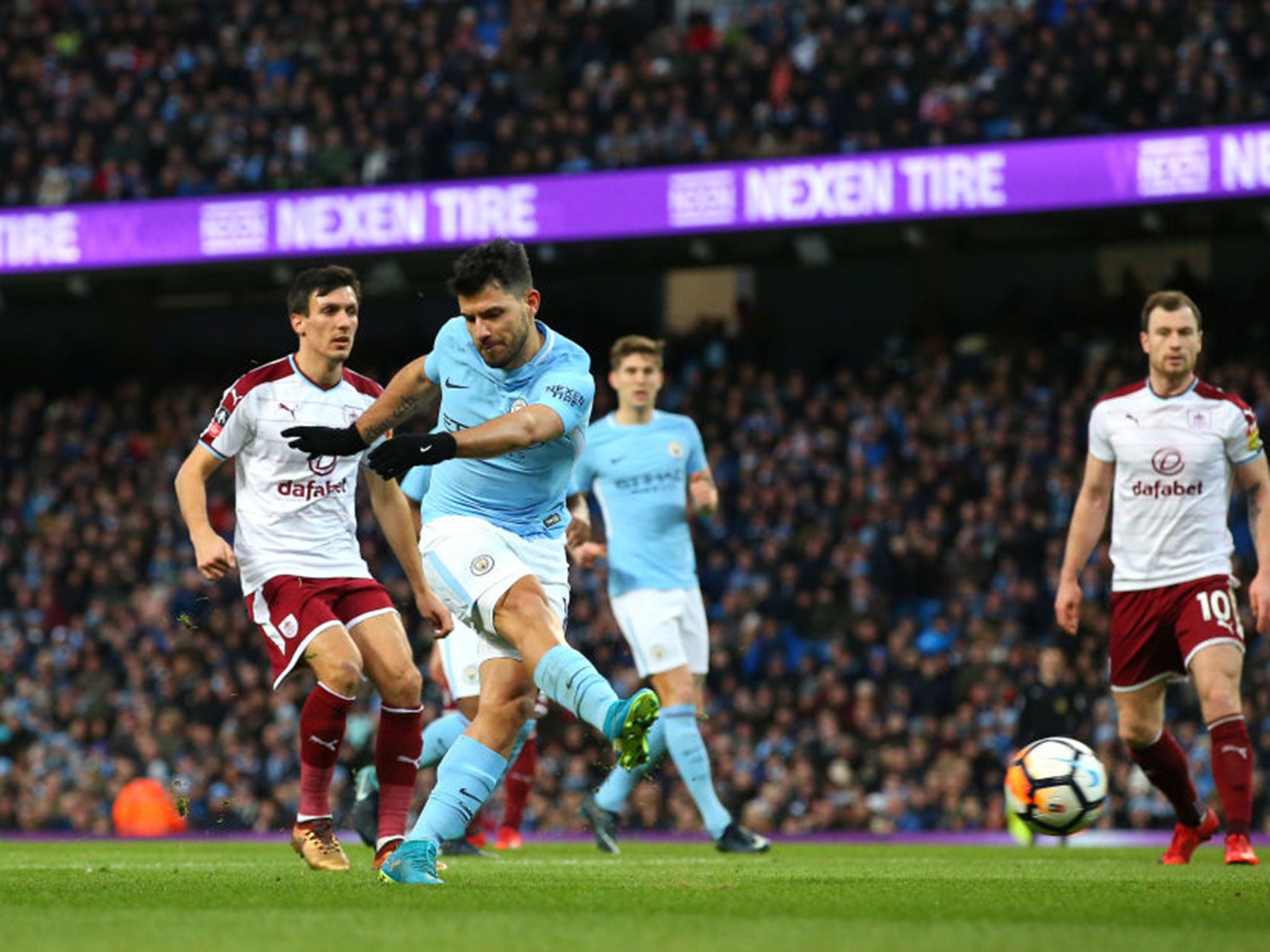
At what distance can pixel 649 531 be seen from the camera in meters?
11.1

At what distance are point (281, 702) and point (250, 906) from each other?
14216 millimetres

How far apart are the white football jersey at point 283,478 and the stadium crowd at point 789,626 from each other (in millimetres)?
6908

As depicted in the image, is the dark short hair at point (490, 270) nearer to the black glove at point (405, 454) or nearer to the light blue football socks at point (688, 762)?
the black glove at point (405, 454)

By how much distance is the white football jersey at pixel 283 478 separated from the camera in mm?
8312

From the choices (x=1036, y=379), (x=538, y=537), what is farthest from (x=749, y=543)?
(x=538, y=537)

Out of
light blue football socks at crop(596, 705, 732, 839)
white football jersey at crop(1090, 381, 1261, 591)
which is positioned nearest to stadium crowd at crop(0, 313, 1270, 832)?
light blue football socks at crop(596, 705, 732, 839)

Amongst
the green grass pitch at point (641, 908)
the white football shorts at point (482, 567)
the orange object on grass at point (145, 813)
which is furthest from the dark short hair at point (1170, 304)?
the orange object on grass at point (145, 813)

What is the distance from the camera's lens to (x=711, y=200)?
21.1 m

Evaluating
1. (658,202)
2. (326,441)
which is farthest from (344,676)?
(658,202)

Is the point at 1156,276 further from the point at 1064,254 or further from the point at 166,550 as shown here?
the point at 166,550

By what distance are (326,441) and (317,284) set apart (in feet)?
7.29

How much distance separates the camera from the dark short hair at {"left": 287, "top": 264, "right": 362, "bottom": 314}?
8.38 meters

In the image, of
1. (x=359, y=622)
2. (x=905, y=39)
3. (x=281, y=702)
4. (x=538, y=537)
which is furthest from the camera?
(x=905, y=39)

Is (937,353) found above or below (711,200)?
below
